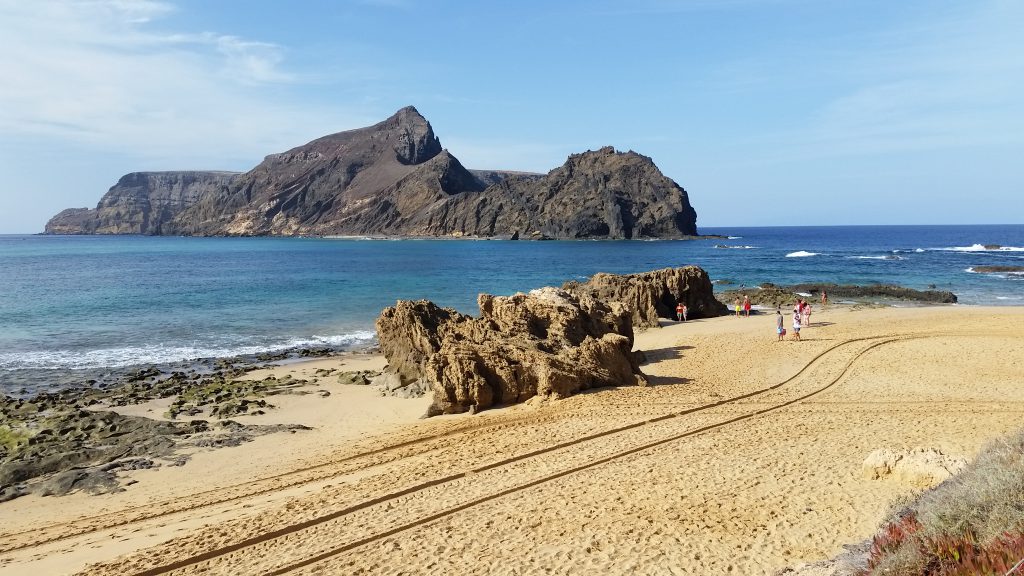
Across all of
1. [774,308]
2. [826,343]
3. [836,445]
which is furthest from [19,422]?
[774,308]

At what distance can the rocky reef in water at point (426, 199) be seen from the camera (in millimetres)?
128625

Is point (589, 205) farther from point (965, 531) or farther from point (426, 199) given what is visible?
point (965, 531)

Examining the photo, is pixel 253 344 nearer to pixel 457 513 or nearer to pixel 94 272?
→ pixel 457 513

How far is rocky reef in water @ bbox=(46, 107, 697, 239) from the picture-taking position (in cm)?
12862

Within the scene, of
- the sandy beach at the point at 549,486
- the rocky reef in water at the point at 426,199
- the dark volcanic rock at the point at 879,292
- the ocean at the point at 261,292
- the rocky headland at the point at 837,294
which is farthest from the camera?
the rocky reef in water at the point at 426,199

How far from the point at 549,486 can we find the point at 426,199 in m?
153

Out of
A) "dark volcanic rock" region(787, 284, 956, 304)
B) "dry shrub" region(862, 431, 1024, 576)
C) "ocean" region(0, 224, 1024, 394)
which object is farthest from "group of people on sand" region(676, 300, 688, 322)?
"dry shrub" region(862, 431, 1024, 576)

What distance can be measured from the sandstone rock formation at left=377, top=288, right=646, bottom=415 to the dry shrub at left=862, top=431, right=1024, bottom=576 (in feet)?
30.0

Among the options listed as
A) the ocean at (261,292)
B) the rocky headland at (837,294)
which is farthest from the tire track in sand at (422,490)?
the rocky headland at (837,294)

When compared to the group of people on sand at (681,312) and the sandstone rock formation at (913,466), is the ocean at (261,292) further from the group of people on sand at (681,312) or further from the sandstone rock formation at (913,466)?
the sandstone rock formation at (913,466)

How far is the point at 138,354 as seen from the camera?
23422mm

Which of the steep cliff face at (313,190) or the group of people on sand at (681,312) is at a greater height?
the steep cliff face at (313,190)

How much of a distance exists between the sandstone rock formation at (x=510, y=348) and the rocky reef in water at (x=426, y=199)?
360ft

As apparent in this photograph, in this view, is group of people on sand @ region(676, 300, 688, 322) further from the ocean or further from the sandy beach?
the sandy beach
